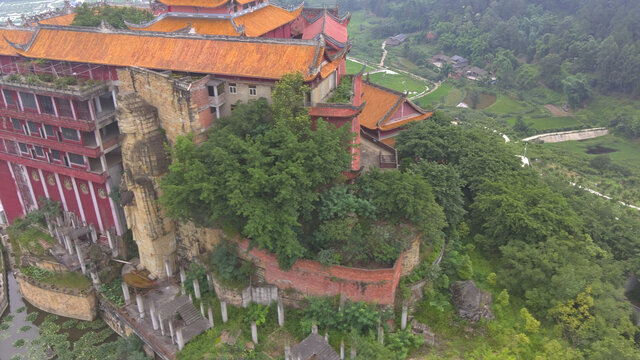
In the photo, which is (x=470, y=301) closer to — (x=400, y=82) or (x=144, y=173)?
(x=144, y=173)

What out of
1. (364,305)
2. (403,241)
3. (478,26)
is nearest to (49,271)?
(364,305)

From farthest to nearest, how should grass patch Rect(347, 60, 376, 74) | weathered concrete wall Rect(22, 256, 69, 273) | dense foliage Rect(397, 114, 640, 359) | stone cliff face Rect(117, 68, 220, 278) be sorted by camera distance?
1. grass patch Rect(347, 60, 376, 74)
2. weathered concrete wall Rect(22, 256, 69, 273)
3. stone cliff face Rect(117, 68, 220, 278)
4. dense foliage Rect(397, 114, 640, 359)

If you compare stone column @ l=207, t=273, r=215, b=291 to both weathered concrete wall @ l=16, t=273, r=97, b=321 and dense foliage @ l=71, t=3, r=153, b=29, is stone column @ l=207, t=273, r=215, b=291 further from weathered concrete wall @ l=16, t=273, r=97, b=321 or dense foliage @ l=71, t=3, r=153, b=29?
dense foliage @ l=71, t=3, r=153, b=29

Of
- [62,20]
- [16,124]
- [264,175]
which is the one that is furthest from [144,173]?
[62,20]

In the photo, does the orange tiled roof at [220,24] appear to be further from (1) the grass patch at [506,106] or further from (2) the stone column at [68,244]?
(1) the grass patch at [506,106]

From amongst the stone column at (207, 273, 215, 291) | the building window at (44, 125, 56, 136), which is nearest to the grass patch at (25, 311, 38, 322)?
the building window at (44, 125, 56, 136)

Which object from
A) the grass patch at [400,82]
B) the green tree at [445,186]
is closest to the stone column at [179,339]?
the green tree at [445,186]
